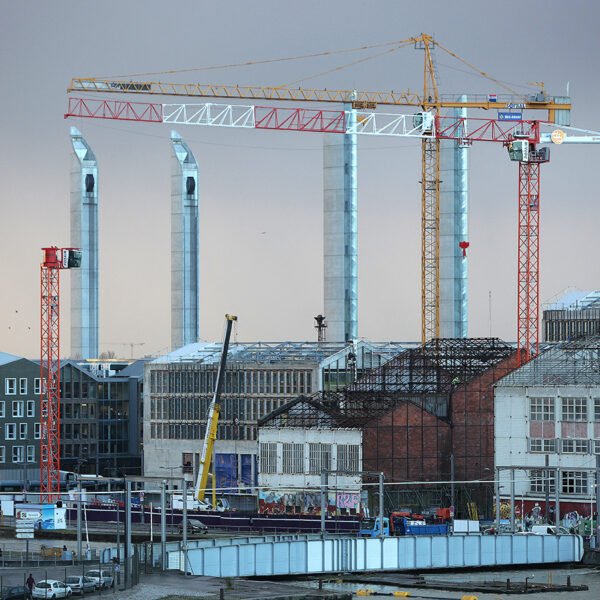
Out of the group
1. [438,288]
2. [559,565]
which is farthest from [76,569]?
[438,288]

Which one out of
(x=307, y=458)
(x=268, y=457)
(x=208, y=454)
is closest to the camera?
(x=307, y=458)

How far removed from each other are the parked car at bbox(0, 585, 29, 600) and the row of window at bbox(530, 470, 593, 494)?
48.6 metres

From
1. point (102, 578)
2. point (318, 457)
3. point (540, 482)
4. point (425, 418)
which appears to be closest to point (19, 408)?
point (318, 457)

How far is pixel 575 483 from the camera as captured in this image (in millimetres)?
114500

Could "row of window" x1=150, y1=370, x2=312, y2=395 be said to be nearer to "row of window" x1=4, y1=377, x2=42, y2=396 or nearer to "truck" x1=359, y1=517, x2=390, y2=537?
"row of window" x1=4, y1=377, x2=42, y2=396

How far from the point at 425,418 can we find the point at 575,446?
17983 millimetres

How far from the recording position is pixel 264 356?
16925cm

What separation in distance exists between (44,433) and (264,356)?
84.1ft

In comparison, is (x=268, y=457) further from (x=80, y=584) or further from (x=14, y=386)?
(x=80, y=584)

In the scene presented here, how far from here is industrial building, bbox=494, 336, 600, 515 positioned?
115 metres

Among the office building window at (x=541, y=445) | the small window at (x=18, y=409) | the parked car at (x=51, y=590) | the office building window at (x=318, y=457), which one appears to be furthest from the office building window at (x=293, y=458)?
the parked car at (x=51, y=590)

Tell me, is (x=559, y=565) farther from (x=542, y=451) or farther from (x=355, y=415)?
(x=355, y=415)

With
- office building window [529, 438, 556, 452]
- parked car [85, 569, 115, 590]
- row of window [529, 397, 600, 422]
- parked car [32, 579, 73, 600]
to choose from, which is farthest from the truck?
parked car [32, 579, 73, 600]

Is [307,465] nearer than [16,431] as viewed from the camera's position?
Yes
